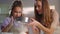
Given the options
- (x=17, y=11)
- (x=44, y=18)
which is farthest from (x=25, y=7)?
(x=44, y=18)

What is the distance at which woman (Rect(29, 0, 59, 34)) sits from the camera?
2695 mm

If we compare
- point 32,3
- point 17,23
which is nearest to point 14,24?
point 17,23

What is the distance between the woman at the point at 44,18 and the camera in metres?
2.70

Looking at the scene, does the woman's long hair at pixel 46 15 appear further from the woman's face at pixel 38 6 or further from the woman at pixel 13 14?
the woman at pixel 13 14

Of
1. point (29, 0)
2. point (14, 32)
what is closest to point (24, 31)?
point (14, 32)

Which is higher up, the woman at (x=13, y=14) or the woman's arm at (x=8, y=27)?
the woman at (x=13, y=14)

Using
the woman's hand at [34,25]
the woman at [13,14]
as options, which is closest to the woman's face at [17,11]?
the woman at [13,14]

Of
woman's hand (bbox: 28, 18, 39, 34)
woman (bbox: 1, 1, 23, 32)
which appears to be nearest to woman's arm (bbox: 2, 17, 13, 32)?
woman (bbox: 1, 1, 23, 32)

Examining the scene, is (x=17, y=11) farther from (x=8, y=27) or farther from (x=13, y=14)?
(x=8, y=27)

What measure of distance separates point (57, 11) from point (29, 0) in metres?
0.23

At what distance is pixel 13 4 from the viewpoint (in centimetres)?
269

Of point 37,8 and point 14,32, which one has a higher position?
point 37,8

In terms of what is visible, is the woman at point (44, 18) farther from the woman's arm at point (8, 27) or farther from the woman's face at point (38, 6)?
the woman's arm at point (8, 27)

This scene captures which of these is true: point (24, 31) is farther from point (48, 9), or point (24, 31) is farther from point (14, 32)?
point (48, 9)
